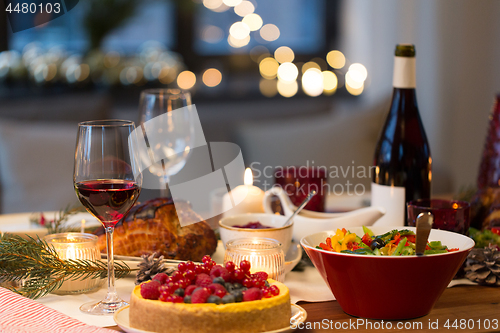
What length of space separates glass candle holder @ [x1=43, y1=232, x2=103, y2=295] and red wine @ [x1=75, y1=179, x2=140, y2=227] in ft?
0.37

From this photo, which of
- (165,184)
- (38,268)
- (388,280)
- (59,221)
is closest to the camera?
(388,280)

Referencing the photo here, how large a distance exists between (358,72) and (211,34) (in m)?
1.08

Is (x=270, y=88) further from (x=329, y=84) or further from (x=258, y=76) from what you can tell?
(x=329, y=84)

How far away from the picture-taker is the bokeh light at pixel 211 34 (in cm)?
382

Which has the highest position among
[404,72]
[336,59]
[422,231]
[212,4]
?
[212,4]

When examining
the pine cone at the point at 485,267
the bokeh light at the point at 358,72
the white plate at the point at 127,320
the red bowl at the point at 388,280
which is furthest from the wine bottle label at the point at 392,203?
the bokeh light at the point at 358,72

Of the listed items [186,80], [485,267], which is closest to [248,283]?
[485,267]

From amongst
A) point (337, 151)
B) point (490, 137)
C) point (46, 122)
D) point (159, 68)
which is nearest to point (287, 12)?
point (159, 68)

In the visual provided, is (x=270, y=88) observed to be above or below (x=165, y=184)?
above

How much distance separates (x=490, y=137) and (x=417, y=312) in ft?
2.17

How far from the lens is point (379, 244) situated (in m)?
0.68

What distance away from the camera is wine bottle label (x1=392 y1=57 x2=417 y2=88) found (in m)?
0.96

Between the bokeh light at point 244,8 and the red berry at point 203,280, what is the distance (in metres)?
3.42

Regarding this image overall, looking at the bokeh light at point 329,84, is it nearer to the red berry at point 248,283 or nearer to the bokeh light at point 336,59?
the bokeh light at point 336,59
